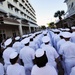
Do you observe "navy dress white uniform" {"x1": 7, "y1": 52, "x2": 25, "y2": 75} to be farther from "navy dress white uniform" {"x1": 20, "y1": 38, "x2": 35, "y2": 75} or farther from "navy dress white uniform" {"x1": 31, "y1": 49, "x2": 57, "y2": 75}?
"navy dress white uniform" {"x1": 20, "y1": 38, "x2": 35, "y2": 75}

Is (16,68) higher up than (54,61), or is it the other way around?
(16,68)

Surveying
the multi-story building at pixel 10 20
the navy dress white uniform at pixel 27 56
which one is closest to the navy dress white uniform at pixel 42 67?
the navy dress white uniform at pixel 27 56

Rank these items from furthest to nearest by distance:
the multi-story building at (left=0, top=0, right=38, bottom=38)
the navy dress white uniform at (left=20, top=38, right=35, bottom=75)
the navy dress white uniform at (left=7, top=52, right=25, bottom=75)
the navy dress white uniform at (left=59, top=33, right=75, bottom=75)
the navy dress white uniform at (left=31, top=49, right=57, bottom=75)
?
the multi-story building at (left=0, top=0, right=38, bottom=38), the navy dress white uniform at (left=20, top=38, right=35, bottom=75), the navy dress white uniform at (left=59, top=33, right=75, bottom=75), the navy dress white uniform at (left=7, top=52, right=25, bottom=75), the navy dress white uniform at (left=31, top=49, right=57, bottom=75)

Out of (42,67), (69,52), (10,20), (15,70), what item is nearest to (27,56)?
(69,52)

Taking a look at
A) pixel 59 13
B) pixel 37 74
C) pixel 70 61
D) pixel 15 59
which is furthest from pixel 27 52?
pixel 59 13

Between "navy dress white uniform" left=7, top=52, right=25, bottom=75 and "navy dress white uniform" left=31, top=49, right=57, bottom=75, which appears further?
"navy dress white uniform" left=7, top=52, right=25, bottom=75

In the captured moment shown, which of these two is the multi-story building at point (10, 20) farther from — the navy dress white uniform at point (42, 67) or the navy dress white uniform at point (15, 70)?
the navy dress white uniform at point (42, 67)

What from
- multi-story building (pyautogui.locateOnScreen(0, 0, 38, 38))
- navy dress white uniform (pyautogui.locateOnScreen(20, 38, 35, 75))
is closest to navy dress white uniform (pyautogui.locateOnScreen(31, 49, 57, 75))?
navy dress white uniform (pyautogui.locateOnScreen(20, 38, 35, 75))

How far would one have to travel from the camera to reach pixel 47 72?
9.42 feet

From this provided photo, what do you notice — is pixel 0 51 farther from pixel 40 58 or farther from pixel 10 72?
pixel 40 58

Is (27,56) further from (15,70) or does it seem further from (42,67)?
(42,67)

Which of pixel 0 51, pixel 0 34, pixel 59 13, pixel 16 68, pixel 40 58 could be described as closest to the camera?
pixel 40 58

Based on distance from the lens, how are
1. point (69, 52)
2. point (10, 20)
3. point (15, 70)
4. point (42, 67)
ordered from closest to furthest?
point (42, 67)
point (15, 70)
point (69, 52)
point (10, 20)

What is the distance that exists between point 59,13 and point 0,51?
47.7m
